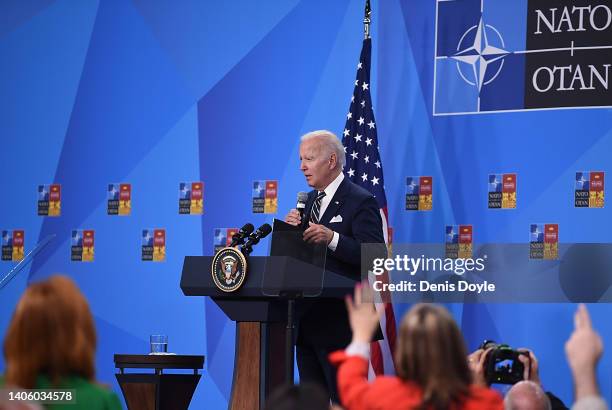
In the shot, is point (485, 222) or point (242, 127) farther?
point (242, 127)

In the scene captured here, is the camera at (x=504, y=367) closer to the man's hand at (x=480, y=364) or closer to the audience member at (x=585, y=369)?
the man's hand at (x=480, y=364)

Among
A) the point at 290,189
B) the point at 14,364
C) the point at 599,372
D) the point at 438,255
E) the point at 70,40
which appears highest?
the point at 70,40

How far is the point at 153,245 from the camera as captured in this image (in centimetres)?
768

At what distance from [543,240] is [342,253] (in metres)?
2.18

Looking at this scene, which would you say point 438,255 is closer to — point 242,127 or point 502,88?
point 502,88

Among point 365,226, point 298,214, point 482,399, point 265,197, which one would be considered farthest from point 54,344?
Result: point 265,197

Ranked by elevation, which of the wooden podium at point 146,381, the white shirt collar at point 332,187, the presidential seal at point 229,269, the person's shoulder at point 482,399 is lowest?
the wooden podium at point 146,381

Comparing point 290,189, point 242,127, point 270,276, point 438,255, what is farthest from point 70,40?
point 438,255

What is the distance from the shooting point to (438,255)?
445cm

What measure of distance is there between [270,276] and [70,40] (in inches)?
163

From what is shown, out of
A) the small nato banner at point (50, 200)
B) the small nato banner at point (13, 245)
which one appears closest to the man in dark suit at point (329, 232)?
the small nato banner at point (50, 200)

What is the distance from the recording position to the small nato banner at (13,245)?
802 cm

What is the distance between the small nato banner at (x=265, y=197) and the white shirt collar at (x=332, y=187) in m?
1.97

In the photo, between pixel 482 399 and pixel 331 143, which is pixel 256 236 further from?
pixel 482 399
